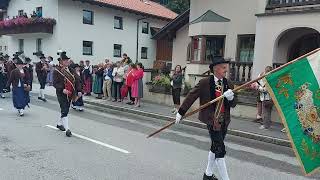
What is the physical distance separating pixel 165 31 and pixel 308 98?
1870cm

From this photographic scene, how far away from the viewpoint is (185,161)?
7312mm

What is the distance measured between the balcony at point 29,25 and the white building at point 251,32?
42.4 ft

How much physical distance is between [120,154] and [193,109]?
6.25m

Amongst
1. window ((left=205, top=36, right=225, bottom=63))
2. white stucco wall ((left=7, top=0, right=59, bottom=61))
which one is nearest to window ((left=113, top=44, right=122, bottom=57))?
white stucco wall ((left=7, top=0, right=59, bottom=61))

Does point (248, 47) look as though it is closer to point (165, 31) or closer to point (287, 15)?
point (287, 15)

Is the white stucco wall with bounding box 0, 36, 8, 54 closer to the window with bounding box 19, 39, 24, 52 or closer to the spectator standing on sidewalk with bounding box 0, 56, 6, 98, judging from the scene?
the window with bounding box 19, 39, 24, 52

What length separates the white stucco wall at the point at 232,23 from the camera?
16.6m

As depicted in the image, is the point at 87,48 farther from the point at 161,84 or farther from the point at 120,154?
the point at 120,154

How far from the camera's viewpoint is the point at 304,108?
204 inches

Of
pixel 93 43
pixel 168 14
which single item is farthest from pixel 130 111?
pixel 168 14

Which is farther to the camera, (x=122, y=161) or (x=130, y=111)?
(x=130, y=111)

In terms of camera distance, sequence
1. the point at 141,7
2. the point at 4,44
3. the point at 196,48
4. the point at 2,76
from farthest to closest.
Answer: the point at 4,44 < the point at 141,7 < the point at 196,48 < the point at 2,76

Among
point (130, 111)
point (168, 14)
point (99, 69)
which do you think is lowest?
point (130, 111)

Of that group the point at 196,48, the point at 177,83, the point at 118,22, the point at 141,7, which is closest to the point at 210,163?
the point at 177,83
